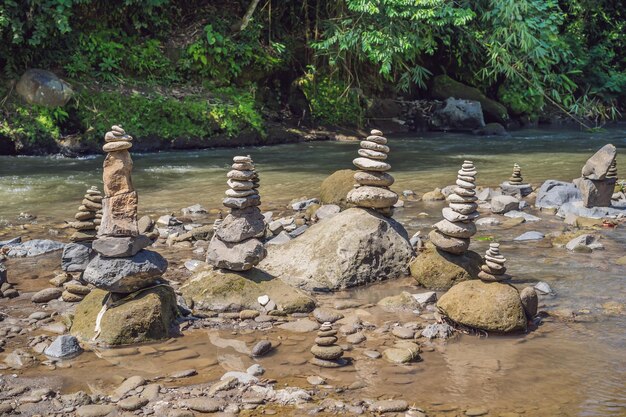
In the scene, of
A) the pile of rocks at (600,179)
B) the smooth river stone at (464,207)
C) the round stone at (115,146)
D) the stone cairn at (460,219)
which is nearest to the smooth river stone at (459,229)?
the stone cairn at (460,219)

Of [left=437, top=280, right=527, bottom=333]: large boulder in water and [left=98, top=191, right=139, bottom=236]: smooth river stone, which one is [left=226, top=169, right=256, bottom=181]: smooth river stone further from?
[left=437, top=280, right=527, bottom=333]: large boulder in water

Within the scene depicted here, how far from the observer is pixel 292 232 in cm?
864

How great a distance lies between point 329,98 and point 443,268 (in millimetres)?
14470

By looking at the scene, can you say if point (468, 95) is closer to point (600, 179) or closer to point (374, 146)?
point (600, 179)

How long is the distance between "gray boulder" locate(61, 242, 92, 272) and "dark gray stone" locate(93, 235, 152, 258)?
156 centimetres

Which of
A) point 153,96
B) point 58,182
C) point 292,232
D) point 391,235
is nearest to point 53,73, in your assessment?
point 153,96

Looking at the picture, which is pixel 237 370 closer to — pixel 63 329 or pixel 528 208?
pixel 63 329

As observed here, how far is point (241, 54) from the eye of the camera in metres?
19.8

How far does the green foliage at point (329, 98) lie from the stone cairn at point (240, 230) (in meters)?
14.3

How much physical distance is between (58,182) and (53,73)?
18.8 feet

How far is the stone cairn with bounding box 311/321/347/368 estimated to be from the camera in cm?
500

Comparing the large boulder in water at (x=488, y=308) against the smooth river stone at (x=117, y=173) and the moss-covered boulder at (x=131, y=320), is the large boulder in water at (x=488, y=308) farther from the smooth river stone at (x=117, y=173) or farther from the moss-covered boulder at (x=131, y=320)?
the smooth river stone at (x=117, y=173)

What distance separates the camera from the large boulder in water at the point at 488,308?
5.56m

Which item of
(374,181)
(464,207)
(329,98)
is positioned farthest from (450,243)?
(329,98)
